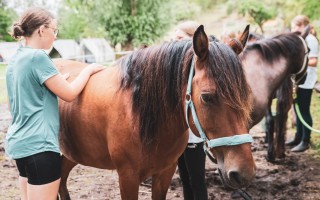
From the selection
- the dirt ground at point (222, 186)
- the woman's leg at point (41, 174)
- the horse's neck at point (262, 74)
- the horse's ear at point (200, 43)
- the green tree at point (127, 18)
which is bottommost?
the dirt ground at point (222, 186)

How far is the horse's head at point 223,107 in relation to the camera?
1566 millimetres

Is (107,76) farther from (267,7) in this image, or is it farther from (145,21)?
(267,7)

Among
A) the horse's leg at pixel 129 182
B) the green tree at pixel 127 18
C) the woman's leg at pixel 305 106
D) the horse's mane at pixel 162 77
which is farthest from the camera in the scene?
the green tree at pixel 127 18

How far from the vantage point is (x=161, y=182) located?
2400 mm

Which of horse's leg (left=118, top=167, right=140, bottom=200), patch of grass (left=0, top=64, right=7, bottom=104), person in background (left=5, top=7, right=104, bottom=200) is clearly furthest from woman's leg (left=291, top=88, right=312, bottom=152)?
patch of grass (left=0, top=64, right=7, bottom=104)

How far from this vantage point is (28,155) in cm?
180

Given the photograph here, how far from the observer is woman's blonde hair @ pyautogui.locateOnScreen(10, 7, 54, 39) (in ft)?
6.03

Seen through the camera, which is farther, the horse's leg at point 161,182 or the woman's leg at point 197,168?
the woman's leg at point 197,168

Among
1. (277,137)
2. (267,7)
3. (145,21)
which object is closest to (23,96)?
(277,137)

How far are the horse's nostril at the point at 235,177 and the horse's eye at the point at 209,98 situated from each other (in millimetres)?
343

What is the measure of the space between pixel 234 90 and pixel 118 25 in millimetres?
21278

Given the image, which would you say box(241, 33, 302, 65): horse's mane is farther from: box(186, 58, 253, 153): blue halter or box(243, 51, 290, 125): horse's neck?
box(186, 58, 253, 153): blue halter

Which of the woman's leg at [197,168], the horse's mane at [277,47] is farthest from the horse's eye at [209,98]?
the horse's mane at [277,47]

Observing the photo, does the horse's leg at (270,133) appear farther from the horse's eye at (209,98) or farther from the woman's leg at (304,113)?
Result: the horse's eye at (209,98)
